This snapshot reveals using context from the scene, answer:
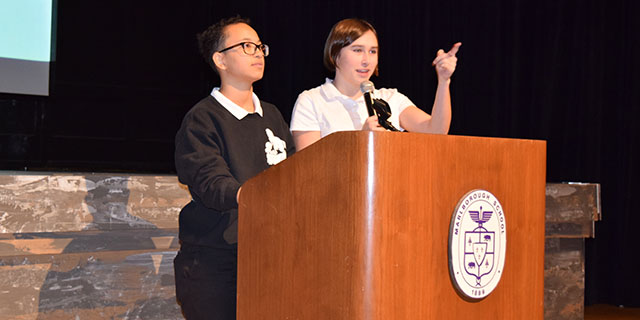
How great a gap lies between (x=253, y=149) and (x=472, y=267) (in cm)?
67

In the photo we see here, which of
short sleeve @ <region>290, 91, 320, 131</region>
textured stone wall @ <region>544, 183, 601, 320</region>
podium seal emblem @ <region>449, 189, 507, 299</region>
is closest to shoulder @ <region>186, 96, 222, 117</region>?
short sleeve @ <region>290, 91, 320, 131</region>

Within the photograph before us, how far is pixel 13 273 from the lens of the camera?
1990 mm

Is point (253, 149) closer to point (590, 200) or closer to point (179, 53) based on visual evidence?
point (590, 200)

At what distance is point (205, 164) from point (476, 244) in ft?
2.02

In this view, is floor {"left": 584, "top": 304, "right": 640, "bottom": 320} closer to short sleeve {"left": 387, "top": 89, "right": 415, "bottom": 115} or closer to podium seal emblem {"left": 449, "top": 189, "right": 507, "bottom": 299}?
short sleeve {"left": 387, "top": 89, "right": 415, "bottom": 115}

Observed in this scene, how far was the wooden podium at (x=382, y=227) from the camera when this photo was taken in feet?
3.31

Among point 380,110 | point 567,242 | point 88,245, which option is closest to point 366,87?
point 380,110

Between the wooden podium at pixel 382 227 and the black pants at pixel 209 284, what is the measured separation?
253mm

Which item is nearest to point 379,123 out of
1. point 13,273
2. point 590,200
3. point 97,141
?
point 13,273

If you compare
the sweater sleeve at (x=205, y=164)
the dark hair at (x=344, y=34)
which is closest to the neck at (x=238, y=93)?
the sweater sleeve at (x=205, y=164)

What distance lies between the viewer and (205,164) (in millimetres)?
1423

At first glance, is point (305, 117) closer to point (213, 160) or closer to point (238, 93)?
point (238, 93)

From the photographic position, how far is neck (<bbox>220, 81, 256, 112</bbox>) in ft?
5.44

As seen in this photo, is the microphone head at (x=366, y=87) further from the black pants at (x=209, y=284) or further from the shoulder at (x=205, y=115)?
the black pants at (x=209, y=284)
